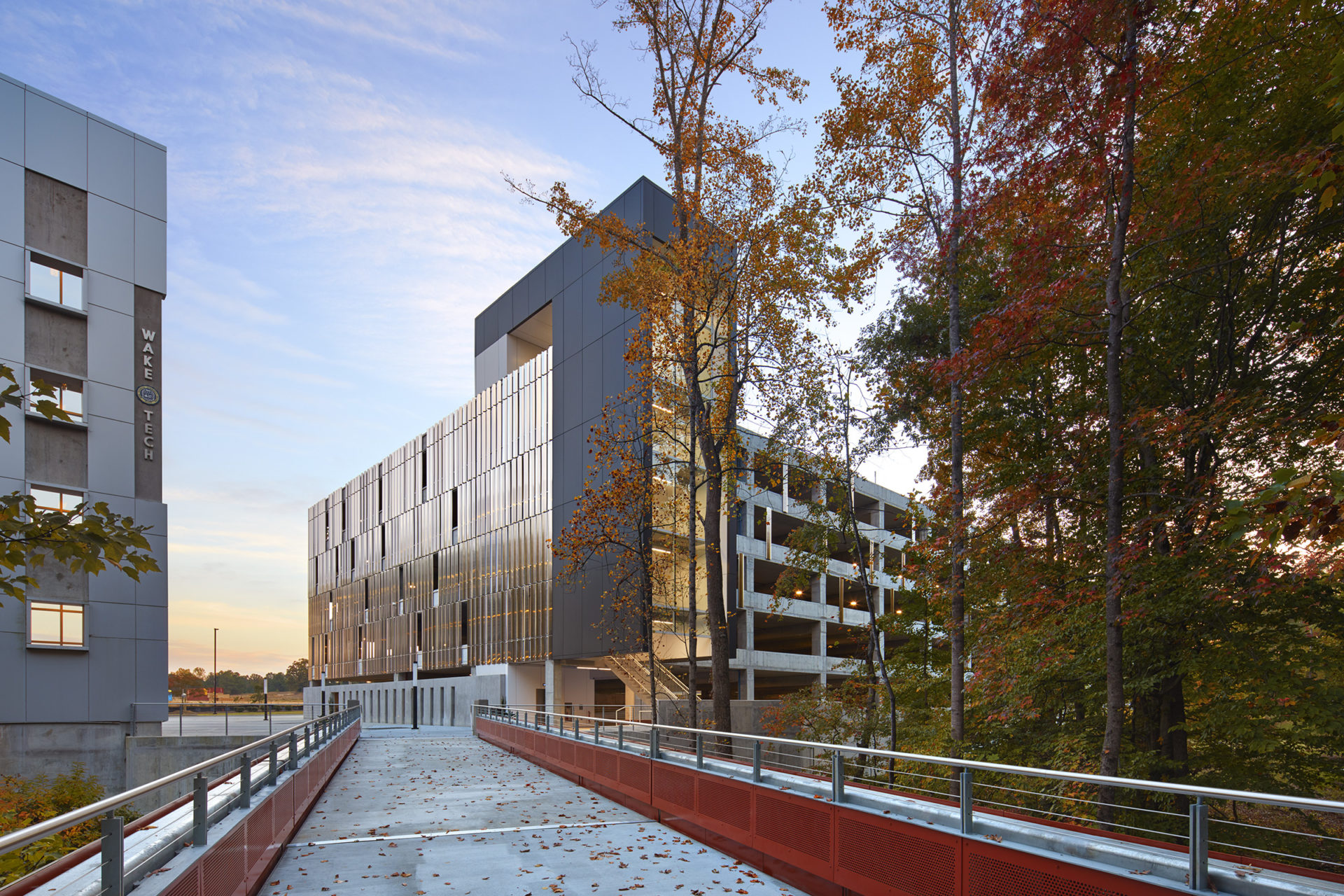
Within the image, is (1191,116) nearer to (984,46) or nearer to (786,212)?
(984,46)

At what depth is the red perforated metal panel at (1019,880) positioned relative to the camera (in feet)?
18.5

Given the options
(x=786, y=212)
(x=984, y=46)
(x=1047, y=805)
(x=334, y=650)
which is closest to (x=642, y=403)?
(x=786, y=212)

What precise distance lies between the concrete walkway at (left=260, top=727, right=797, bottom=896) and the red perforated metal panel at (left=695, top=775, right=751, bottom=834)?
0.42 metres

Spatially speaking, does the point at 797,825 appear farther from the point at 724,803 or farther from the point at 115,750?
the point at 115,750

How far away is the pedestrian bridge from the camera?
534cm

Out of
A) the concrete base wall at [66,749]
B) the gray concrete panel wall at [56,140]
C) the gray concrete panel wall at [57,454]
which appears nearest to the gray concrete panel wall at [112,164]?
the gray concrete panel wall at [56,140]

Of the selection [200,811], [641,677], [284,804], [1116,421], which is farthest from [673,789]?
[641,677]

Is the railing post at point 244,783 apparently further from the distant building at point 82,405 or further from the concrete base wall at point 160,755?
the distant building at point 82,405

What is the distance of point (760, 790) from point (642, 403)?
12623 millimetres

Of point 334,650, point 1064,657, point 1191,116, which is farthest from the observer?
point 334,650

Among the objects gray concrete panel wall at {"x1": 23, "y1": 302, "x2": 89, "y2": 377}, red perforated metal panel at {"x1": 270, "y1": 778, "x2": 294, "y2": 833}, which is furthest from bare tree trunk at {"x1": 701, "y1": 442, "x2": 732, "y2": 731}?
gray concrete panel wall at {"x1": 23, "y1": 302, "x2": 89, "y2": 377}

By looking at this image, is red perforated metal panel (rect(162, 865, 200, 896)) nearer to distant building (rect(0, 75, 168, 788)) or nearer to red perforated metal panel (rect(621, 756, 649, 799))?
red perforated metal panel (rect(621, 756, 649, 799))

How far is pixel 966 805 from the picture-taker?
669 cm

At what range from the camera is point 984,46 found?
1377 cm
